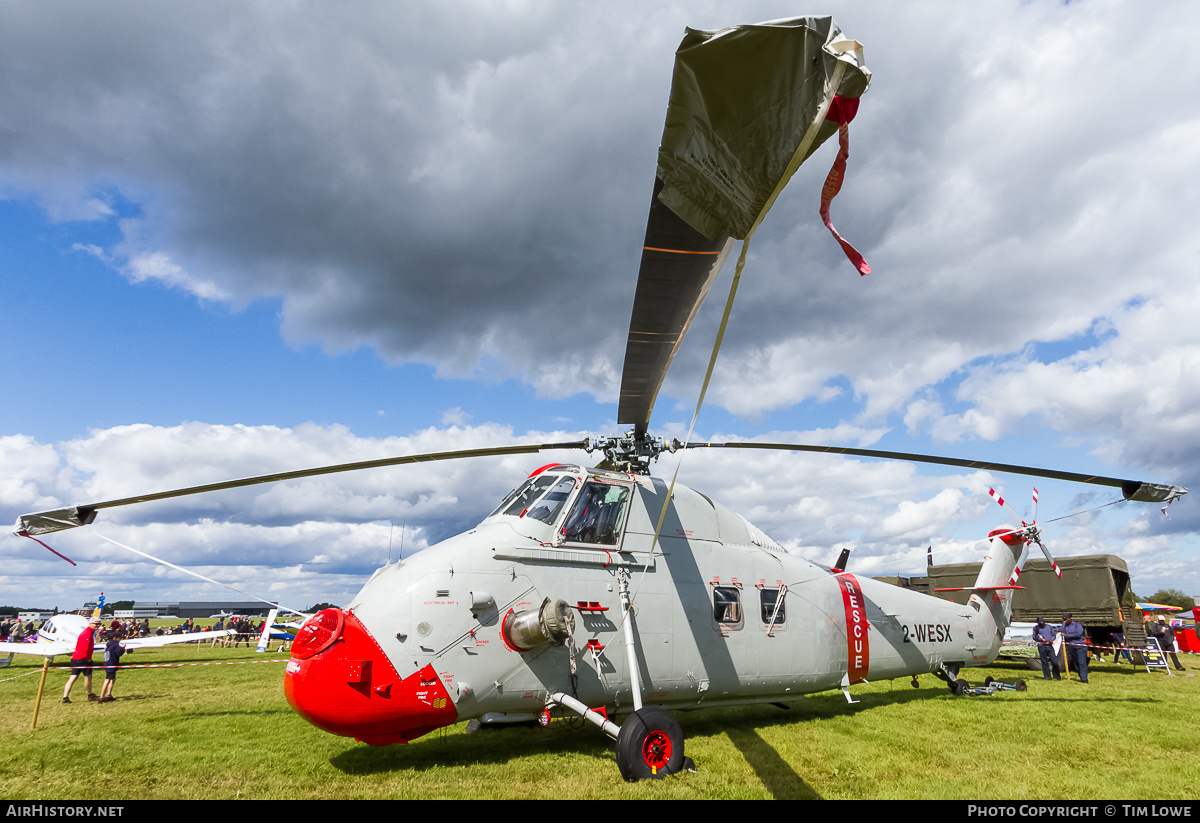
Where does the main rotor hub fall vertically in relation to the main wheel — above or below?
above

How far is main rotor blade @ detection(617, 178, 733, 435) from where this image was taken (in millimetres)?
4043

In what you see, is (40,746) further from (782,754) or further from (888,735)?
(888,735)

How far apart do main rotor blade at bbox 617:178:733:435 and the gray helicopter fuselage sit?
1.91 metres

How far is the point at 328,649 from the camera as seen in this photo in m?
6.76

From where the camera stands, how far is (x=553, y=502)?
843 cm

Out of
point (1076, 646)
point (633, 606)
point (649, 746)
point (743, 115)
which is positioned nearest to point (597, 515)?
point (633, 606)

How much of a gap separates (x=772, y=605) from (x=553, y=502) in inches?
167

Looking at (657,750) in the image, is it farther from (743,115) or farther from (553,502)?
(743,115)

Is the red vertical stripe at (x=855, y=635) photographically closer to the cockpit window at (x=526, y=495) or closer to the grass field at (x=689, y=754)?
the grass field at (x=689, y=754)

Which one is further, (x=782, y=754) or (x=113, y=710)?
(x=113, y=710)

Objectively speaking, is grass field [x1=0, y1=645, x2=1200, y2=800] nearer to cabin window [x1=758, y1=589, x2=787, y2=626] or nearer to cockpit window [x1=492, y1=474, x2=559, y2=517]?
cabin window [x1=758, y1=589, x2=787, y2=626]

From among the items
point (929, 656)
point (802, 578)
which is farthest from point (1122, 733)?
point (802, 578)

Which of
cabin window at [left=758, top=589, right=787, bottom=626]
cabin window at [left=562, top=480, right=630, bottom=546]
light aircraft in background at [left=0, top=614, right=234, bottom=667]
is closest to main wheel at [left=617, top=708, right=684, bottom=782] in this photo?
cabin window at [left=562, top=480, right=630, bottom=546]
